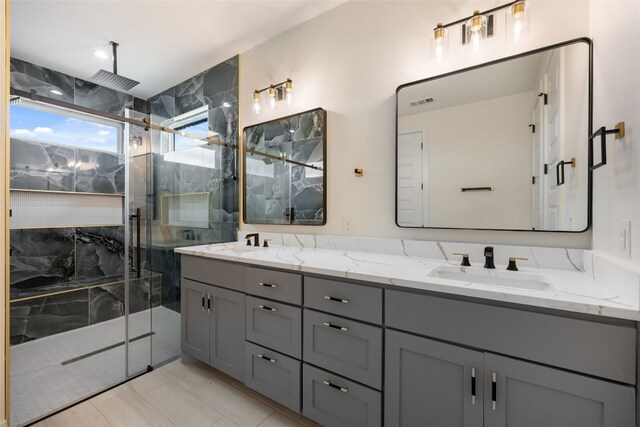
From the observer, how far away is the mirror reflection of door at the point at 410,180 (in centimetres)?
180

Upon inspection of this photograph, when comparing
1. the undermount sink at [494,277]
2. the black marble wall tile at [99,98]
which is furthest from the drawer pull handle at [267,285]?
the black marble wall tile at [99,98]

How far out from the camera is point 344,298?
4.59ft

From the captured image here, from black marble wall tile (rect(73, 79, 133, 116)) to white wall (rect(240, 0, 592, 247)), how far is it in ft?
7.76

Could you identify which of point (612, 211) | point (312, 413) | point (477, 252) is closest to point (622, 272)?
point (612, 211)

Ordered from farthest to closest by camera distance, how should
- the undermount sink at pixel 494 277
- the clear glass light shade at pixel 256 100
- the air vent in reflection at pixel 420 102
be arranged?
the clear glass light shade at pixel 256 100 < the air vent in reflection at pixel 420 102 < the undermount sink at pixel 494 277

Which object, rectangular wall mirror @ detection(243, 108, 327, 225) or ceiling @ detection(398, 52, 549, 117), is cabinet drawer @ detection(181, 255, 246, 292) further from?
ceiling @ detection(398, 52, 549, 117)

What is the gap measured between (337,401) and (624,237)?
4.52 feet

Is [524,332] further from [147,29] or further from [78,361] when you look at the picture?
[147,29]

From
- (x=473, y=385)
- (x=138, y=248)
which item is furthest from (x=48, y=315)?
(x=473, y=385)

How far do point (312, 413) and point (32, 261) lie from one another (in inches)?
124

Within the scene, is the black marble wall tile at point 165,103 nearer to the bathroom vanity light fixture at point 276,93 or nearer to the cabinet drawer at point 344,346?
the bathroom vanity light fixture at point 276,93

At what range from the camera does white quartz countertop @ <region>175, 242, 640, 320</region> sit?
0.91m

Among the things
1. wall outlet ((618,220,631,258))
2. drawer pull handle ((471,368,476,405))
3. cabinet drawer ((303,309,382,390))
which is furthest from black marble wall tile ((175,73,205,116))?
wall outlet ((618,220,631,258))

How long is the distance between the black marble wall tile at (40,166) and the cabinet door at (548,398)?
159 inches
